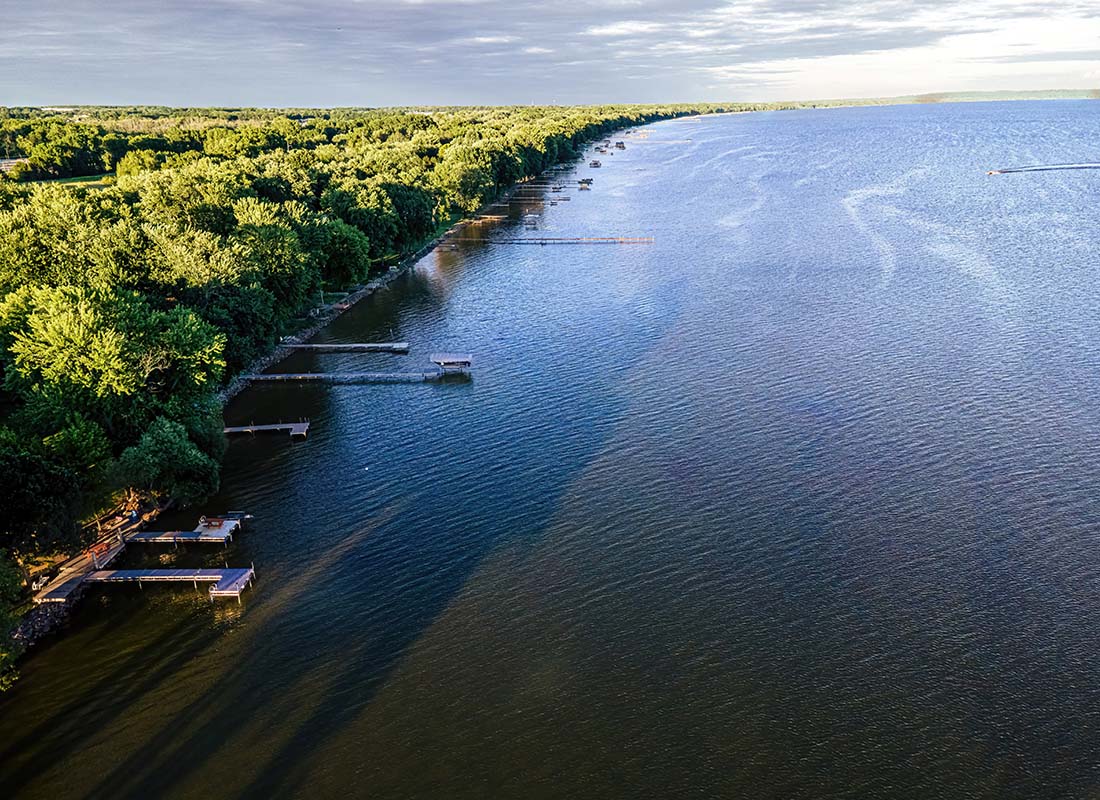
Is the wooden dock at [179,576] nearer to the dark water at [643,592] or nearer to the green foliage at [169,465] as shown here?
the dark water at [643,592]

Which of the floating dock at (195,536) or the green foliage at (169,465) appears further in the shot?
the floating dock at (195,536)

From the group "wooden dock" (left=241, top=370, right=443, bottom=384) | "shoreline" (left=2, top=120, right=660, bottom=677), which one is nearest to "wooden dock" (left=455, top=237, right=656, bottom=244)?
"shoreline" (left=2, top=120, right=660, bottom=677)

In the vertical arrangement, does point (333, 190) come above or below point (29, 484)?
above

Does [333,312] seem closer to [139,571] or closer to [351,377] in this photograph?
[351,377]

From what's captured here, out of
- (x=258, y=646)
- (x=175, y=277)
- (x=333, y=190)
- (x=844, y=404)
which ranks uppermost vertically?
(x=333, y=190)

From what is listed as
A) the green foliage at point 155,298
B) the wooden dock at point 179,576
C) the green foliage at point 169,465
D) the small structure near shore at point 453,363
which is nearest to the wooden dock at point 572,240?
the green foliage at point 155,298

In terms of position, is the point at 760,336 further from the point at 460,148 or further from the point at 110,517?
the point at 460,148

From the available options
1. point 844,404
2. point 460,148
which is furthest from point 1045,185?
point 844,404

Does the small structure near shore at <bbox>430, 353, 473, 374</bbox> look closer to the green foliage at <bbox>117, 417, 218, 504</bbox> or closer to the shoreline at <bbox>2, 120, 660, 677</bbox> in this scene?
the shoreline at <bbox>2, 120, 660, 677</bbox>
